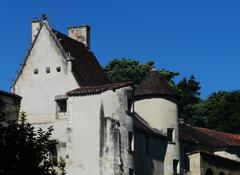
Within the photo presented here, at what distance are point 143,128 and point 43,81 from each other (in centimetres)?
890

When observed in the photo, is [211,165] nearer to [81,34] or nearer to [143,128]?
[143,128]

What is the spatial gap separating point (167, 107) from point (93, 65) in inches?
285

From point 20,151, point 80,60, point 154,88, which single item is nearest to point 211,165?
point 154,88

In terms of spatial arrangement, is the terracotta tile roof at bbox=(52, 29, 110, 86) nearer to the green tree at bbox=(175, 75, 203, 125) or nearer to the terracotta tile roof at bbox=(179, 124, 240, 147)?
the terracotta tile roof at bbox=(179, 124, 240, 147)

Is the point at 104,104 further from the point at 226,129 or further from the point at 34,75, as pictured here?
the point at 226,129

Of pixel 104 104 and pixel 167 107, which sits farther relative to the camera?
pixel 167 107

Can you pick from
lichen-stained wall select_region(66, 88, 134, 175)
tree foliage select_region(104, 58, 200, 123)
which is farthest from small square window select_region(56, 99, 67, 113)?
tree foliage select_region(104, 58, 200, 123)

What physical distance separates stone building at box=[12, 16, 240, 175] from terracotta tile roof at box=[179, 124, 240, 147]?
1368 mm

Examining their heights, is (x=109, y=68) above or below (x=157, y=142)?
above

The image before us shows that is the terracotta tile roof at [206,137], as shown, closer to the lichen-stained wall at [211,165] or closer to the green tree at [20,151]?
the lichen-stained wall at [211,165]

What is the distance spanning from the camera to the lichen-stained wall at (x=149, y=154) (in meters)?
62.4

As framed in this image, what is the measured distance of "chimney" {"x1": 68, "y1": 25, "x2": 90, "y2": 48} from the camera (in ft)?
228

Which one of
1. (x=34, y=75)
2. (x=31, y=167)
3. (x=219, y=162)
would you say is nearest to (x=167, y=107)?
(x=219, y=162)

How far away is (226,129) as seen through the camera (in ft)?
342
